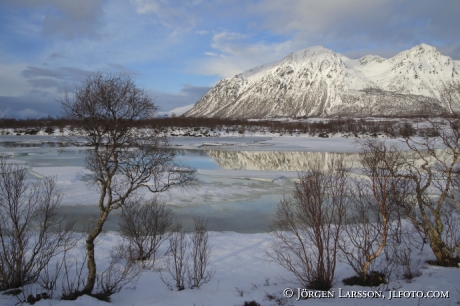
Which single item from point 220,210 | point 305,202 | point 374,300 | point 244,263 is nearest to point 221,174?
point 220,210

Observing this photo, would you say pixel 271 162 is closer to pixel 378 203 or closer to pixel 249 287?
pixel 378 203

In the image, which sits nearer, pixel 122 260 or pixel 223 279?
pixel 223 279

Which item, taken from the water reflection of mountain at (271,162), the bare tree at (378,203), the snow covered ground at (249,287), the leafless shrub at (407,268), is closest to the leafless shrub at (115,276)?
the snow covered ground at (249,287)

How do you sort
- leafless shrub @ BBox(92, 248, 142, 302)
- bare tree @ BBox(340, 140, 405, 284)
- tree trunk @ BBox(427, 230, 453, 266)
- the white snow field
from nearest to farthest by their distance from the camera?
the white snow field → bare tree @ BBox(340, 140, 405, 284) → leafless shrub @ BBox(92, 248, 142, 302) → tree trunk @ BBox(427, 230, 453, 266)

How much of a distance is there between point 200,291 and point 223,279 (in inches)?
48.1

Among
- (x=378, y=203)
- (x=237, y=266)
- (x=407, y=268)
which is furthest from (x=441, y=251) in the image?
(x=237, y=266)

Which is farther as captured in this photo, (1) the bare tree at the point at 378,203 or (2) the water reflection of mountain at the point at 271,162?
(2) the water reflection of mountain at the point at 271,162

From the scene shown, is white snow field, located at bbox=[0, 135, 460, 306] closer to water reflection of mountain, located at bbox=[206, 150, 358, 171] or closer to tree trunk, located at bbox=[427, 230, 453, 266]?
tree trunk, located at bbox=[427, 230, 453, 266]

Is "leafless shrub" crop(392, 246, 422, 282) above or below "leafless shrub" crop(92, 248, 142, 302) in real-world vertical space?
above

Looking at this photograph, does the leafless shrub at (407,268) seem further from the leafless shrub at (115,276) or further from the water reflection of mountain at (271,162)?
the water reflection of mountain at (271,162)

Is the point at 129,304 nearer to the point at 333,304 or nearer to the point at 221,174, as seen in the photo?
the point at 333,304

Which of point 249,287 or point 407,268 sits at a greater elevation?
point 407,268

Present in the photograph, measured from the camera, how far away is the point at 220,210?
1487 cm

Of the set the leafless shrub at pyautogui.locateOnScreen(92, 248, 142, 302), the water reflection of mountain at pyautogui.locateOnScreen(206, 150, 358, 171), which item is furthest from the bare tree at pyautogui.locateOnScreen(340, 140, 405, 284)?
the water reflection of mountain at pyautogui.locateOnScreen(206, 150, 358, 171)
